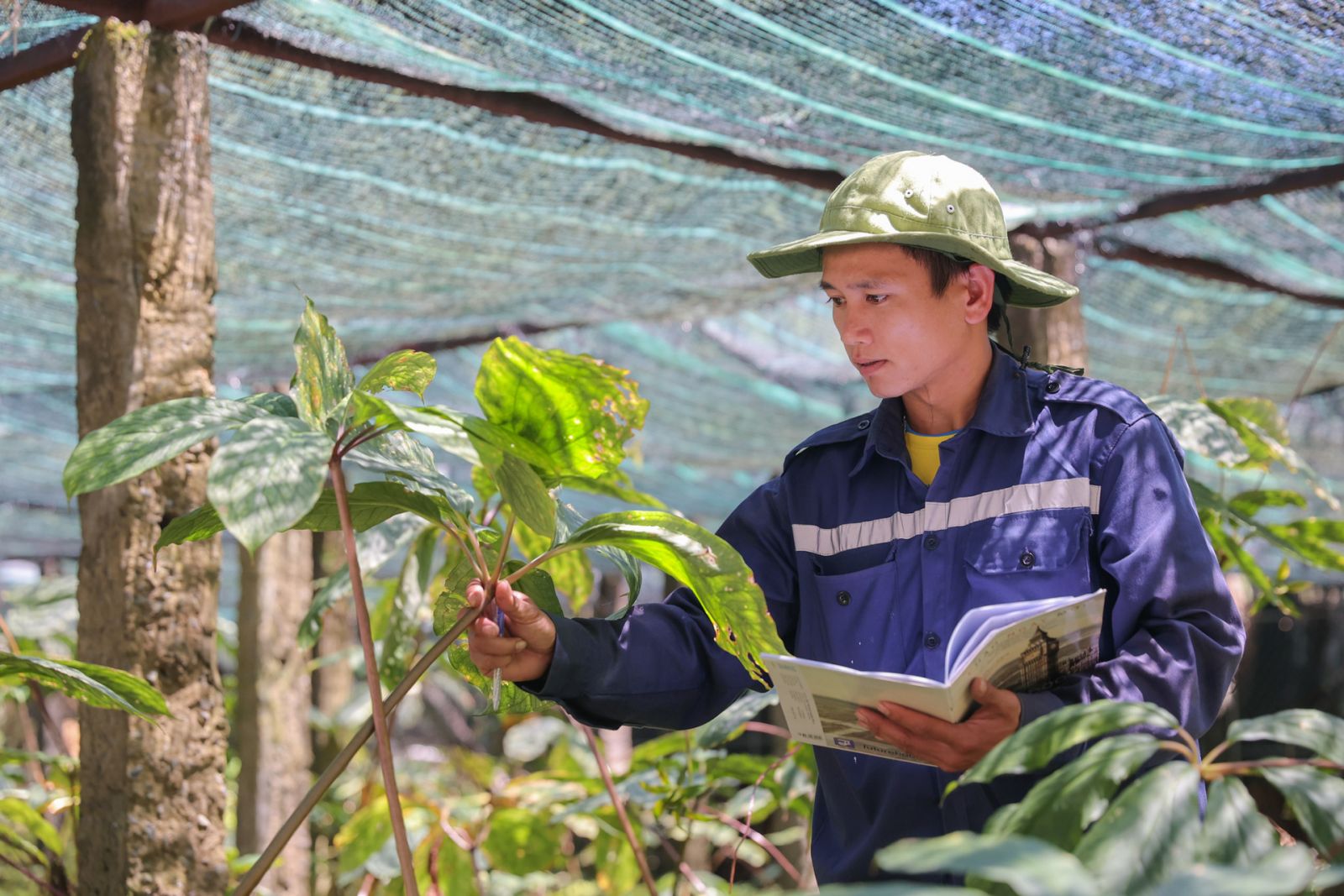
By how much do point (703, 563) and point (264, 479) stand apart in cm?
46

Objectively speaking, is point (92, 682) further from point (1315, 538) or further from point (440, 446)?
point (1315, 538)

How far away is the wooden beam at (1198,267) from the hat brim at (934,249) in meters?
1.71

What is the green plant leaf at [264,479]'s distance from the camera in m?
1.14

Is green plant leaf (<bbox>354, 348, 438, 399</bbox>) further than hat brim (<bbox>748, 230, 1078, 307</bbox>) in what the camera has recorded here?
No

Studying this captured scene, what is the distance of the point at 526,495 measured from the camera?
143 centimetres

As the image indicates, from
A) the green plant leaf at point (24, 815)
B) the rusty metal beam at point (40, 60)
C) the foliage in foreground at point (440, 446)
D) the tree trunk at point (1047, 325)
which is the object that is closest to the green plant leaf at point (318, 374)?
the foliage in foreground at point (440, 446)

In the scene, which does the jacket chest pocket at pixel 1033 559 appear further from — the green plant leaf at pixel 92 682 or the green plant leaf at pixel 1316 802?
the green plant leaf at pixel 92 682

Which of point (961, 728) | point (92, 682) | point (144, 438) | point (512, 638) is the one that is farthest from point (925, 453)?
point (92, 682)

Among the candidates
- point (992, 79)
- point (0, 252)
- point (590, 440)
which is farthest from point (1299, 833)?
point (0, 252)

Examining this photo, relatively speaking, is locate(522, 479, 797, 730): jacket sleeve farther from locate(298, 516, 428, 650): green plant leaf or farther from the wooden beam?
the wooden beam

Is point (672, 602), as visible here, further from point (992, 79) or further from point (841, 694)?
point (992, 79)

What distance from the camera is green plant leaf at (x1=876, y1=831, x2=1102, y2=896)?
30.6 inches

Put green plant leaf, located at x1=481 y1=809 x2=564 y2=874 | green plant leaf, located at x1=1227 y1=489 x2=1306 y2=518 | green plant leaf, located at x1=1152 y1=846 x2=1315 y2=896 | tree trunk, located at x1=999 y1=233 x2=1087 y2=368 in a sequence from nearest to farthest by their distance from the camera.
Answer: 1. green plant leaf, located at x1=1152 y1=846 x2=1315 y2=896
2. green plant leaf, located at x1=1227 y1=489 x2=1306 y2=518
3. green plant leaf, located at x1=481 y1=809 x2=564 y2=874
4. tree trunk, located at x1=999 y1=233 x2=1087 y2=368

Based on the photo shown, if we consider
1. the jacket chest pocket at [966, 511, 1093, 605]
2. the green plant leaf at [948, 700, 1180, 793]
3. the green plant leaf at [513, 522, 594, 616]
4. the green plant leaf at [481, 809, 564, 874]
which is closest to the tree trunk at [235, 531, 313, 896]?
the green plant leaf at [481, 809, 564, 874]
